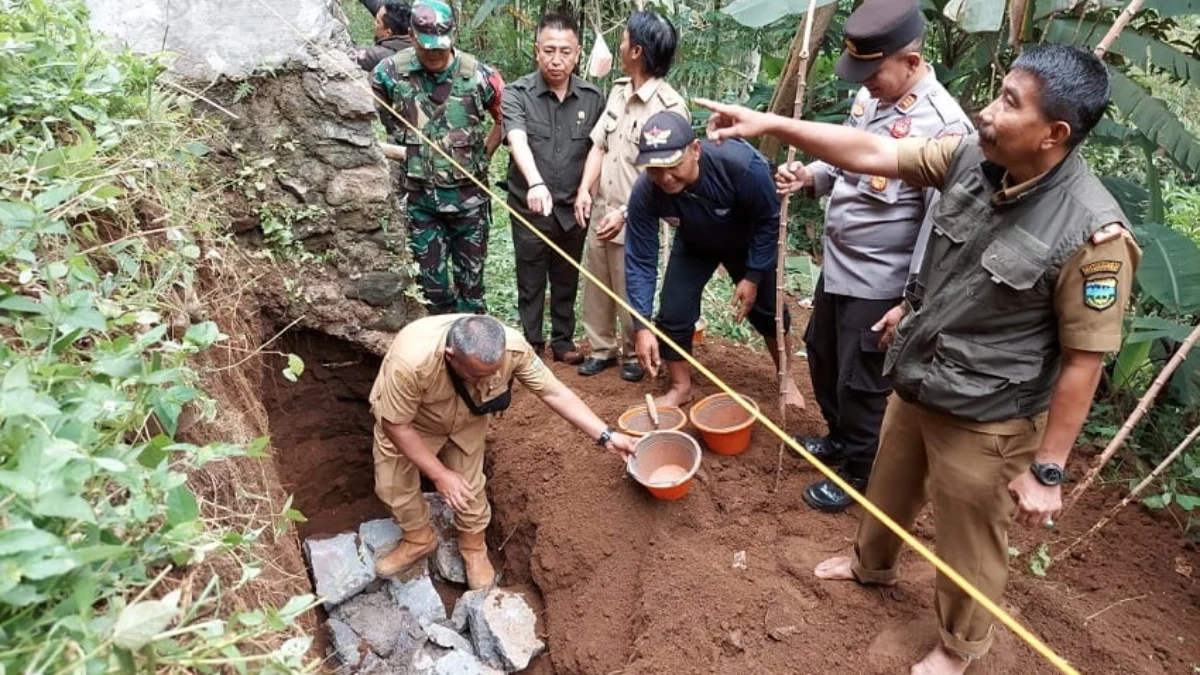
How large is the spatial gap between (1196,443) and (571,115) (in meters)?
3.36

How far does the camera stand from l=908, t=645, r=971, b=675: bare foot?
2.40m

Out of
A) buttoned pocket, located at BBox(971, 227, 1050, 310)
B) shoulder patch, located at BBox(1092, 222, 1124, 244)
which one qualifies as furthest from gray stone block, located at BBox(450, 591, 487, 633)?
shoulder patch, located at BBox(1092, 222, 1124, 244)

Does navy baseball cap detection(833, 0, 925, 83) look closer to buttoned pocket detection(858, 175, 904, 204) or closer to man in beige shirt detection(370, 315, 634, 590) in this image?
buttoned pocket detection(858, 175, 904, 204)

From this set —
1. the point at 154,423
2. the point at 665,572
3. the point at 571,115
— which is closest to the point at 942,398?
the point at 665,572

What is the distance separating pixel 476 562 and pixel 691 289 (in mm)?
1674

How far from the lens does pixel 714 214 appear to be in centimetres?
334

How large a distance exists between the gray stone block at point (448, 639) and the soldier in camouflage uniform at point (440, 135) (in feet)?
5.64

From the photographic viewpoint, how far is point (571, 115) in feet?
13.6

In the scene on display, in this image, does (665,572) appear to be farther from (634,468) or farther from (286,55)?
(286,55)

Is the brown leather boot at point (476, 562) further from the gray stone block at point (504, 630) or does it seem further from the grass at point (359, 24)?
the grass at point (359, 24)

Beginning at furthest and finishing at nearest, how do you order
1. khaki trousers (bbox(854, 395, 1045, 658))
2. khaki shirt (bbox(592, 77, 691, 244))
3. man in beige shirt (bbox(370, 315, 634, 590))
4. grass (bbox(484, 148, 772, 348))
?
grass (bbox(484, 148, 772, 348)), khaki shirt (bbox(592, 77, 691, 244)), man in beige shirt (bbox(370, 315, 634, 590)), khaki trousers (bbox(854, 395, 1045, 658))

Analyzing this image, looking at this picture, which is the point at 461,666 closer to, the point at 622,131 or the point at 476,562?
the point at 476,562

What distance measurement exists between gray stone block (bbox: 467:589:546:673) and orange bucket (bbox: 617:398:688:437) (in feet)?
3.02

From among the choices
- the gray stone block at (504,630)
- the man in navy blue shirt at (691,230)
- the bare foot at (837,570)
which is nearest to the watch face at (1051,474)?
the bare foot at (837,570)
